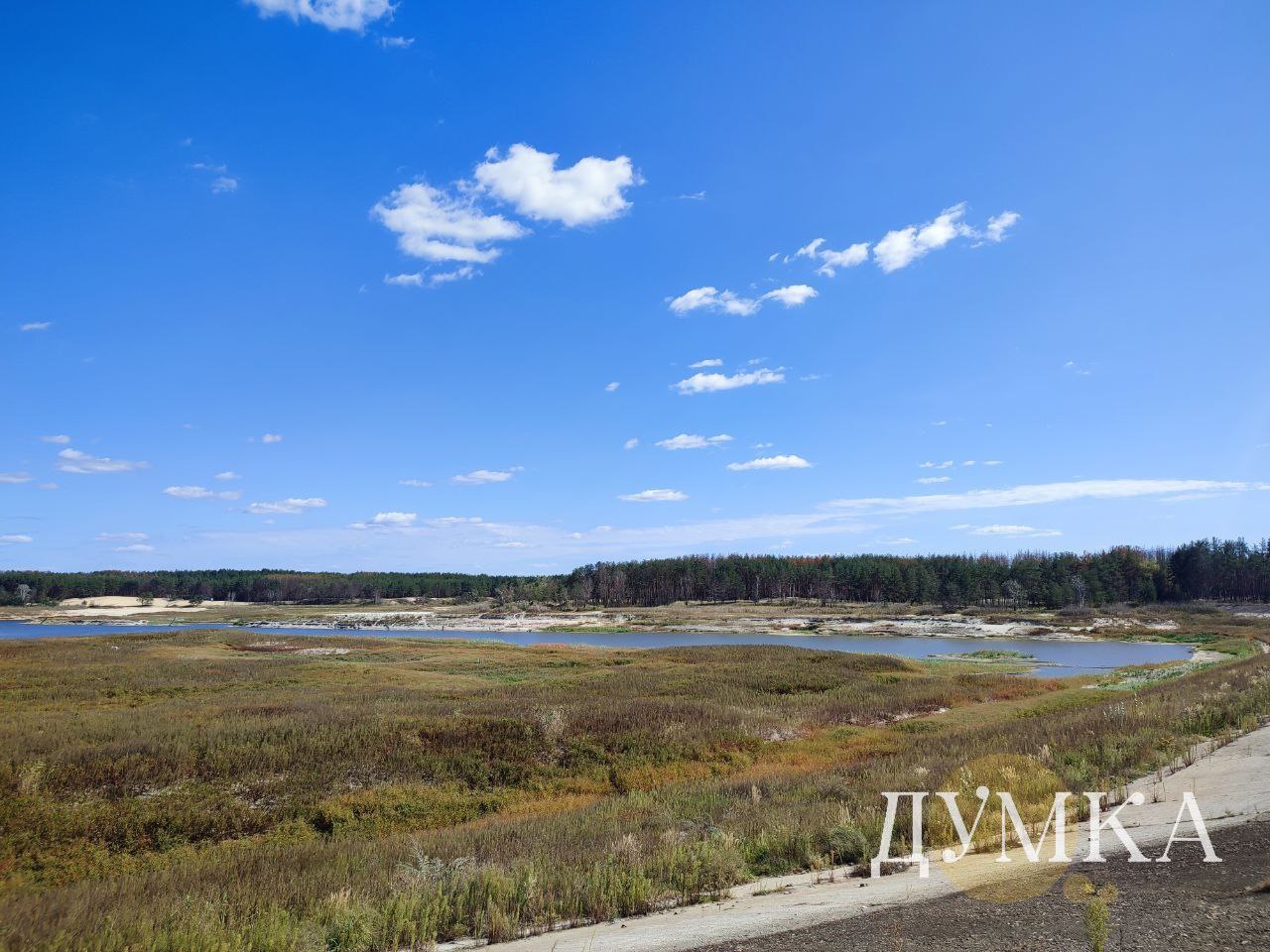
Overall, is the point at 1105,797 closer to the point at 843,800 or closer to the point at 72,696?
the point at 843,800

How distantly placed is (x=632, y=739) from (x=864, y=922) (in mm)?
16602

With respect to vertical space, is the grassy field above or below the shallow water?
above

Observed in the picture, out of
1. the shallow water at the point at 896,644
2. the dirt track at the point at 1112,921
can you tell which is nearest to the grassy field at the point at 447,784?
the dirt track at the point at 1112,921

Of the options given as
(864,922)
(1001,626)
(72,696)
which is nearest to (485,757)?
(864,922)

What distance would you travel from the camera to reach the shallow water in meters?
64.2

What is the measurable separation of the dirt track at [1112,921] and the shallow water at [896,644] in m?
50.3

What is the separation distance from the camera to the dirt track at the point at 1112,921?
268 inches

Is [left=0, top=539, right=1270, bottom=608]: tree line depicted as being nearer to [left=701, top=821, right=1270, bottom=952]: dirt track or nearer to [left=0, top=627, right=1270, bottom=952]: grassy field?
[left=0, top=627, right=1270, bottom=952]: grassy field

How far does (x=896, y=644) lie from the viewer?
89.6 m

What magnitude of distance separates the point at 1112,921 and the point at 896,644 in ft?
292

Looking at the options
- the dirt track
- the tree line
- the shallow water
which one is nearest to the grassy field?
the dirt track

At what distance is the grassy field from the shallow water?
3456 cm

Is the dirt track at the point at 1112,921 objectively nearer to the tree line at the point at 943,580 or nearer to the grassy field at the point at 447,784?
the grassy field at the point at 447,784

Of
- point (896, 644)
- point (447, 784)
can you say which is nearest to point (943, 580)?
point (896, 644)
